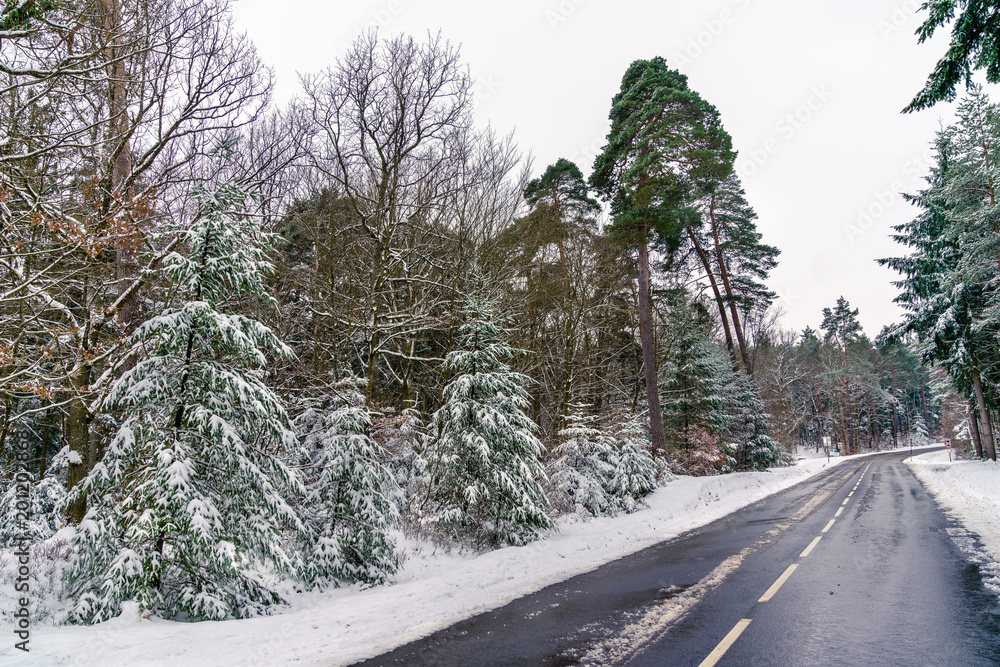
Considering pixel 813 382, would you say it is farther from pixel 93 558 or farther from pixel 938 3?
pixel 93 558

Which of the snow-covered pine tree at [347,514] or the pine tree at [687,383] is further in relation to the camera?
the pine tree at [687,383]

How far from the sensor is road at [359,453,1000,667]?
512cm

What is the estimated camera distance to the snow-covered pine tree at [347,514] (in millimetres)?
8984

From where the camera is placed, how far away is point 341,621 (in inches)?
253

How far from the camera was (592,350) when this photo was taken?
923 inches

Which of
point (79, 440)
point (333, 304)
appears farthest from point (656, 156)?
point (79, 440)

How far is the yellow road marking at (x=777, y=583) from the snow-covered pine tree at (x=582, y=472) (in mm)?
6206

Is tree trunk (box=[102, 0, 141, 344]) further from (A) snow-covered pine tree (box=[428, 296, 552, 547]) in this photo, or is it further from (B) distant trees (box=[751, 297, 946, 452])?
(B) distant trees (box=[751, 297, 946, 452])

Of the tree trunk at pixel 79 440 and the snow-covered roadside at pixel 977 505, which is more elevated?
the tree trunk at pixel 79 440

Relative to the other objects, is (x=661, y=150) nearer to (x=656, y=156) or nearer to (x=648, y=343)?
(x=656, y=156)

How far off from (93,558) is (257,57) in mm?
10590

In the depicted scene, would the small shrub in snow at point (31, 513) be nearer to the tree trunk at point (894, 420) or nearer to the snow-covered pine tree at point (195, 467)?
the snow-covered pine tree at point (195, 467)

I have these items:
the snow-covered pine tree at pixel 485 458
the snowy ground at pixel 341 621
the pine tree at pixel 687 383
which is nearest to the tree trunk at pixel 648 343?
the pine tree at pixel 687 383

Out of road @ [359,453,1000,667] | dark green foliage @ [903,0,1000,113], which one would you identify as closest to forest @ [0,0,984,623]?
road @ [359,453,1000,667]
